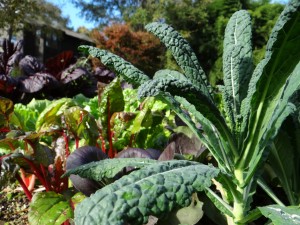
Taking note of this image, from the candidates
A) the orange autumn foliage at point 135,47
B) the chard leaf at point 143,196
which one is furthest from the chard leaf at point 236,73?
the orange autumn foliage at point 135,47

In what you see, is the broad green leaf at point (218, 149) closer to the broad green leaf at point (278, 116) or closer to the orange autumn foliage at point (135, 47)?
the broad green leaf at point (278, 116)

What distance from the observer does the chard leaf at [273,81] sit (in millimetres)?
964

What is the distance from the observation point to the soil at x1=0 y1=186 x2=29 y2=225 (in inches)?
69.9

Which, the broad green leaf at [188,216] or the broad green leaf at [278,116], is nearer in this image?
the broad green leaf at [278,116]

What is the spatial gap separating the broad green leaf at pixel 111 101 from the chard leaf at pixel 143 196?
0.88 meters

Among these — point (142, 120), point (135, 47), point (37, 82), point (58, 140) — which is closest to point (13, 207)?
point (58, 140)

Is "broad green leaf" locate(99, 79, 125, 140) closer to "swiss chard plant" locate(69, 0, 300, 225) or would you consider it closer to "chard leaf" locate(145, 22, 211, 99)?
"swiss chard plant" locate(69, 0, 300, 225)

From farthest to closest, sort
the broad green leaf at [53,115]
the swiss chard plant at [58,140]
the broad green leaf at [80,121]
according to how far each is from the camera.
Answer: the broad green leaf at [53,115] < the broad green leaf at [80,121] < the swiss chard plant at [58,140]

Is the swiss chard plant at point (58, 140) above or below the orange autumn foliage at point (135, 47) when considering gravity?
below

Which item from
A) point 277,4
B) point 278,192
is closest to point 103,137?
point 278,192

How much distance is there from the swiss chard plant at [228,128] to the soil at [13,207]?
0.80 metres

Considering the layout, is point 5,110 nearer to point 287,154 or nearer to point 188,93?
point 188,93

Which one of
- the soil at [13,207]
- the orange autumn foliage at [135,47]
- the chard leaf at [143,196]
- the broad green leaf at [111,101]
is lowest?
the soil at [13,207]

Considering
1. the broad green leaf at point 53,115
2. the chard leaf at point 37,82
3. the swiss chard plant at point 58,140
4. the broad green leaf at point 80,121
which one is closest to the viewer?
the swiss chard plant at point 58,140
